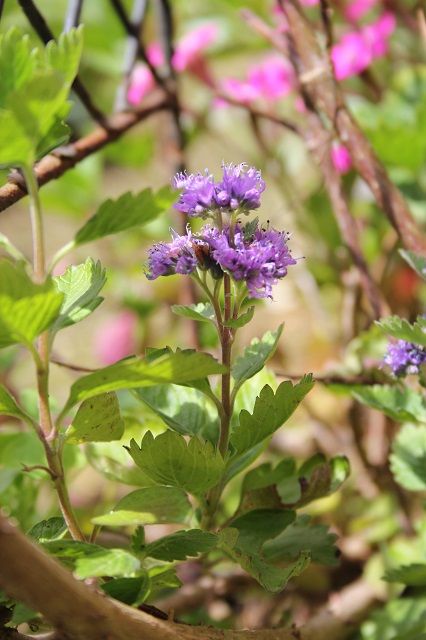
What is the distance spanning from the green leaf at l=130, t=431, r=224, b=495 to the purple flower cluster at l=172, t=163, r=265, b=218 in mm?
145

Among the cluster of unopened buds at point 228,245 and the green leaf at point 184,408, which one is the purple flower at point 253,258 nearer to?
the cluster of unopened buds at point 228,245

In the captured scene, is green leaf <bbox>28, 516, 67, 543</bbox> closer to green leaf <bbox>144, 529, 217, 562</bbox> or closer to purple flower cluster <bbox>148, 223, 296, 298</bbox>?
green leaf <bbox>144, 529, 217, 562</bbox>

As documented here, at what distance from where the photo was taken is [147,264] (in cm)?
57

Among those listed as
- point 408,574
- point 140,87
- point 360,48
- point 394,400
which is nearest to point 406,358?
point 394,400

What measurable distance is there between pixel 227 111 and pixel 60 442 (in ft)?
4.54

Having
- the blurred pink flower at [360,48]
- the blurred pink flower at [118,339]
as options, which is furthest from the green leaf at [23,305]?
the blurred pink flower at [118,339]

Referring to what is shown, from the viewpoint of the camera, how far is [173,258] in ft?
1.82

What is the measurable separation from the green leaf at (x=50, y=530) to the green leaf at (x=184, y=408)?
10cm

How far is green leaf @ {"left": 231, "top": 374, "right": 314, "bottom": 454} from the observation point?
0.54 m

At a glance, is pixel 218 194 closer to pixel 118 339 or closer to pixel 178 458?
pixel 178 458

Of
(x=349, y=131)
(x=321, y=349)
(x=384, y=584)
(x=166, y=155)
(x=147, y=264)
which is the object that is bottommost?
(x=321, y=349)

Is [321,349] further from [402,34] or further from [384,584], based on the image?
[384,584]

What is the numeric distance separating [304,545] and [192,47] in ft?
3.27

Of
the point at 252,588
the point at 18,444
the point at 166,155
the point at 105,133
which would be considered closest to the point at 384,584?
the point at 252,588
